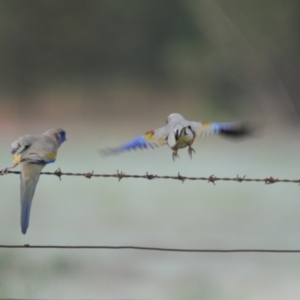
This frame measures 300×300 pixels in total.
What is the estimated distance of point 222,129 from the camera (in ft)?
11.3

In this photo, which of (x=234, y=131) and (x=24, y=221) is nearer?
(x=24, y=221)

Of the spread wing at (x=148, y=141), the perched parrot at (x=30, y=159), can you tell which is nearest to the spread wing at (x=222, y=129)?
the spread wing at (x=148, y=141)

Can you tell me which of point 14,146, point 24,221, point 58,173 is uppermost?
point 14,146

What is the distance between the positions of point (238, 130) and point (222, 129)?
117 mm

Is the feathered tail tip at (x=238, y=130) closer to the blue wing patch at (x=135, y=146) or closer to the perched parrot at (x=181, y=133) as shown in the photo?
the perched parrot at (x=181, y=133)

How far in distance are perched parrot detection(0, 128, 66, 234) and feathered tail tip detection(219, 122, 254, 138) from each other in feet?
3.32

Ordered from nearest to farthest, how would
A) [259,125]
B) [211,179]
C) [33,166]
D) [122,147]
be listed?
[211,179] < [33,166] < [259,125] < [122,147]

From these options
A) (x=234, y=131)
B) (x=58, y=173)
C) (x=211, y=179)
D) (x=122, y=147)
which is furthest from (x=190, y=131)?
(x=58, y=173)

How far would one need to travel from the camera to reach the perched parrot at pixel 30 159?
2.77 m

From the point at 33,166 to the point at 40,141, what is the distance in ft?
1.14

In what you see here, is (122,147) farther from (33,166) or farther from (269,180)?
(269,180)

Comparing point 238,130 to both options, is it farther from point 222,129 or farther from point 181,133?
point 181,133

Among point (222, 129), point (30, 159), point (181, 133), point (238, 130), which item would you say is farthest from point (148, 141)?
point (30, 159)

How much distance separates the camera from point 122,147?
12.0ft
